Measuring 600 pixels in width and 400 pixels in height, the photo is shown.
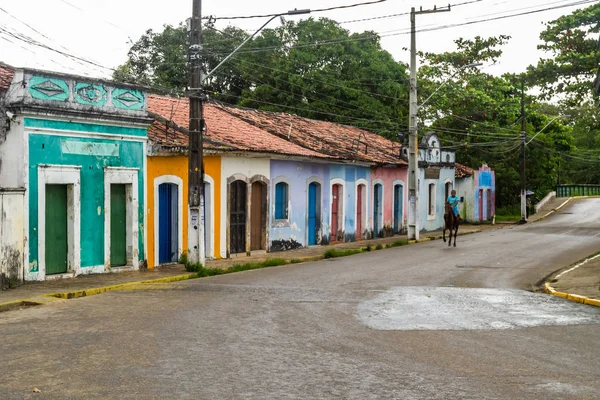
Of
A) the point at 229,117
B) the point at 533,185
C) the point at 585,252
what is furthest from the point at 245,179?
the point at 533,185

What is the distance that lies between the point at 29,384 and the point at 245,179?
52.7 ft

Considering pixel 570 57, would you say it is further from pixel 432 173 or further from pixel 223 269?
pixel 223 269

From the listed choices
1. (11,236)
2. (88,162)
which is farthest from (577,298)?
(88,162)

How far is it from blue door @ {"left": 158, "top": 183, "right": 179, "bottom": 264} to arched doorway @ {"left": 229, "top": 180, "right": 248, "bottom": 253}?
2.31m

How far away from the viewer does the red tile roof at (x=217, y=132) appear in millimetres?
21078

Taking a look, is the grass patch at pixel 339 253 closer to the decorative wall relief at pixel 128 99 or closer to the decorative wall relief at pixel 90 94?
the decorative wall relief at pixel 128 99

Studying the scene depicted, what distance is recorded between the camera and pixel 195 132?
17562mm

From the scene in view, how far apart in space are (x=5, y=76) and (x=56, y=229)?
352 cm

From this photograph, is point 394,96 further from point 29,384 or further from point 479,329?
point 29,384

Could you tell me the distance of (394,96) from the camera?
44.2 m

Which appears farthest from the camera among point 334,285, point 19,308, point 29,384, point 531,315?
point 334,285

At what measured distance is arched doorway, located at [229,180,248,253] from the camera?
22.6 m

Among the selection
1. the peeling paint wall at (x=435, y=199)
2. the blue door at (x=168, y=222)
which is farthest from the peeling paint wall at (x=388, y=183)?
the blue door at (x=168, y=222)

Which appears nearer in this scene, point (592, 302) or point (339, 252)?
point (592, 302)
